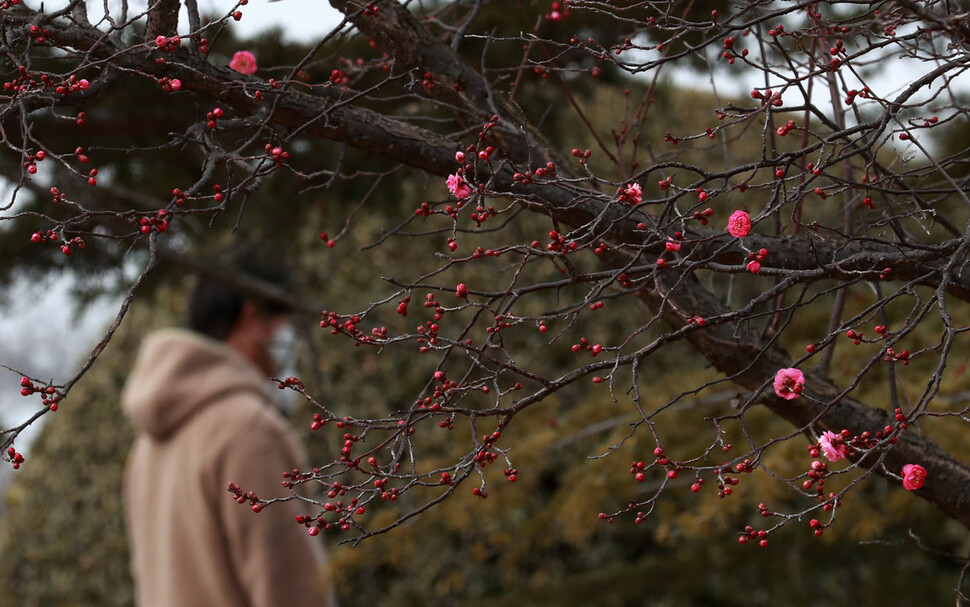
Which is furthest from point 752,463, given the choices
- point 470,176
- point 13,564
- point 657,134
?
point 13,564

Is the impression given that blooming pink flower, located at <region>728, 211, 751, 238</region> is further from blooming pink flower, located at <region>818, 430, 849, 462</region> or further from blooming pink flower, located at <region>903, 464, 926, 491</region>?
blooming pink flower, located at <region>903, 464, 926, 491</region>

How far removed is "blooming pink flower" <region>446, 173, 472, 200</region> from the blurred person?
1.56 meters

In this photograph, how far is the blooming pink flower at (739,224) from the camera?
133cm

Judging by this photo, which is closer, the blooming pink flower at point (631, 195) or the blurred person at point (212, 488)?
the blooming pink flower at point (631, 195)

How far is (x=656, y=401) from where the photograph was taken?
3.26 metres

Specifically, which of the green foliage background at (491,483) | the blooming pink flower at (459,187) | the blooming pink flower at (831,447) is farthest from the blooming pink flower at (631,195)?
the green foliage background at (491,483)

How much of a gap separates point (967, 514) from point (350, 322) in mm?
1112

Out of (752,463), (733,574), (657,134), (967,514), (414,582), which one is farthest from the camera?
(657,134)

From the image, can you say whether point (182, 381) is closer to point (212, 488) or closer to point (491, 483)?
point (212, 488)

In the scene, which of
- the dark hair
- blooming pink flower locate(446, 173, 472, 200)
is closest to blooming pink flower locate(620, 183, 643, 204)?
blooming pink flower locate(446, 173, 472, 200)

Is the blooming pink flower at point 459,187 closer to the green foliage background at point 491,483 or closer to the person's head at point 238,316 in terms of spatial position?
the green foliage background at point 491,483

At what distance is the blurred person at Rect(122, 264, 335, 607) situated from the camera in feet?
10.5

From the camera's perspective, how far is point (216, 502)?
329 cm

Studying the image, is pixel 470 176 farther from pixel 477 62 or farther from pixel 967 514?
pixel 477 62
